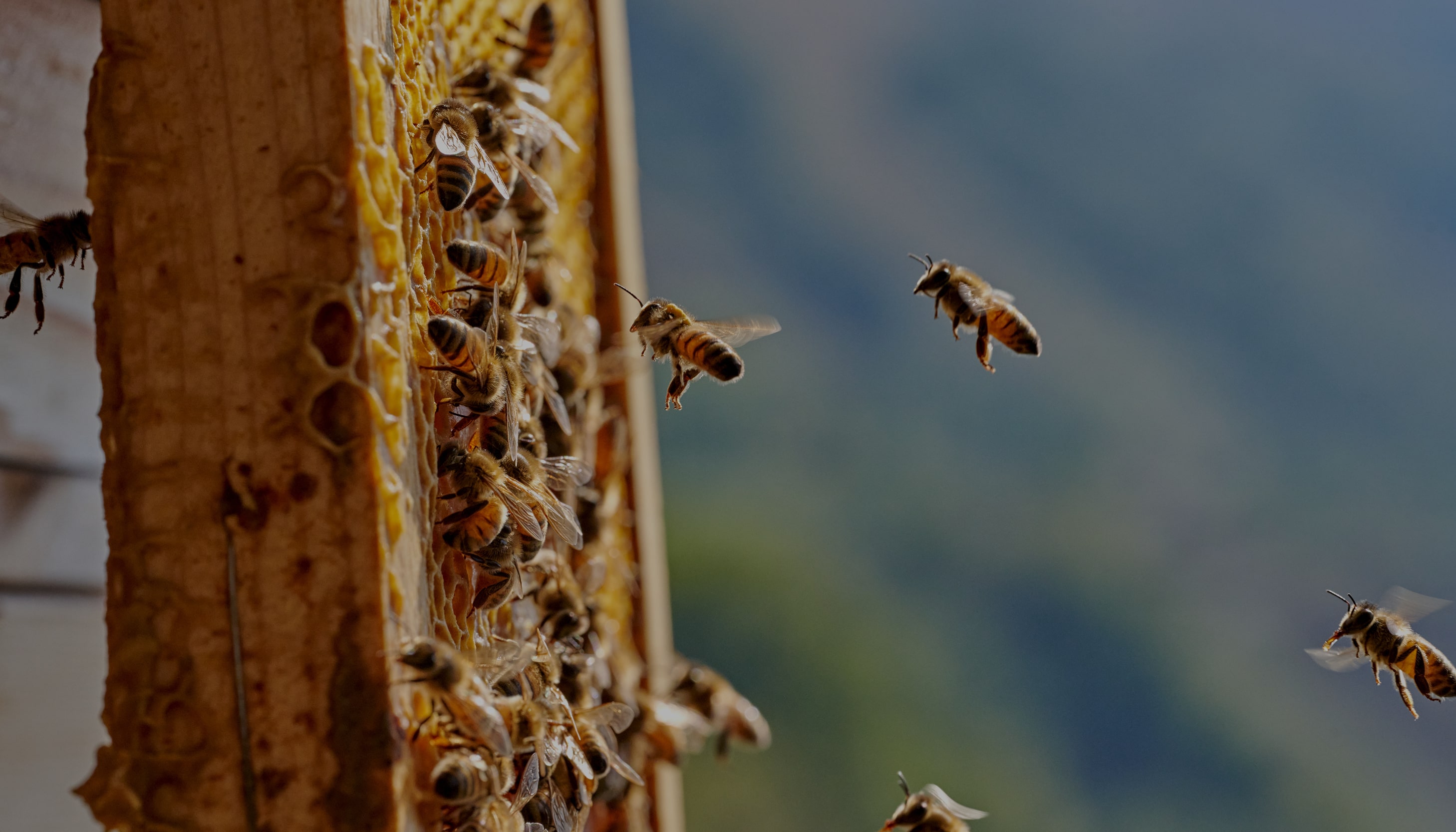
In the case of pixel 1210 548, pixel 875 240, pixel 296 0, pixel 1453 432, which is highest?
pixel 875 240

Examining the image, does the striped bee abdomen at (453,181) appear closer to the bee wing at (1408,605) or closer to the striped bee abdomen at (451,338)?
the striped bee abdomen at (451,338)

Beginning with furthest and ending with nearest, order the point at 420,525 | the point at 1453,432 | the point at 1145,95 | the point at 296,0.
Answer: the point at 1145,95
the point at 1453,432
the point at 420,525
the point at 296,0

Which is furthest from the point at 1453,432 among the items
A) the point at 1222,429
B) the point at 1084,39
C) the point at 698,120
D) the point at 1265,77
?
the point at 698,120

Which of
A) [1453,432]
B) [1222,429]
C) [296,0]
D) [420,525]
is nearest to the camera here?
[296,0]

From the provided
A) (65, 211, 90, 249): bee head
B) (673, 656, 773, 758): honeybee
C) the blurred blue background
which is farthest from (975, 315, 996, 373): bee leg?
the blurred blue background

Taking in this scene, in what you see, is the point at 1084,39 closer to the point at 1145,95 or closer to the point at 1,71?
the point at 1145,95

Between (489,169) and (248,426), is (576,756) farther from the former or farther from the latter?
(489,169)

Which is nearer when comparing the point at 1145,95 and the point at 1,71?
the point at 1,71
